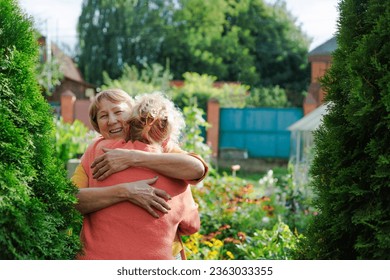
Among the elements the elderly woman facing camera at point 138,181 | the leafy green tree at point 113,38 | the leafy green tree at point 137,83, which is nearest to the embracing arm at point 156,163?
the elderly woman facing camera at point 138,181

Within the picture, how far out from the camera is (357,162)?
2424 millimetres

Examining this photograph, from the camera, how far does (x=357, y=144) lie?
2.45 meters

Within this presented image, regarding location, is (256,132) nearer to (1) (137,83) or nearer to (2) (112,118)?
(1) (137,83)

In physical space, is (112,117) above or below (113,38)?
below

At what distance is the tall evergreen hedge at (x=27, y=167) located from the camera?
7.22ft

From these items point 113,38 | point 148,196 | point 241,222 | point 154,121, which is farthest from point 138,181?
point 113,38

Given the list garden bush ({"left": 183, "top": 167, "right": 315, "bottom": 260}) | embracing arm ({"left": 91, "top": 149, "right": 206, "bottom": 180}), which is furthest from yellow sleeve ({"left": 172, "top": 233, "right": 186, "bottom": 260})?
garden bush ({"left": 183, "top": 167, "right": 315, "bottom": 260})

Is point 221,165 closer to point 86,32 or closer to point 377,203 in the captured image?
point 377,203

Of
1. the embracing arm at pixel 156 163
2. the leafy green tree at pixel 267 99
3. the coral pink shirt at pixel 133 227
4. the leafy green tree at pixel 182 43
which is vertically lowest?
the leafy green tree at pixel 267 99

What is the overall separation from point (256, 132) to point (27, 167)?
18.4m

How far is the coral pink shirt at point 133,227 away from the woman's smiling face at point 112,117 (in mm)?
201

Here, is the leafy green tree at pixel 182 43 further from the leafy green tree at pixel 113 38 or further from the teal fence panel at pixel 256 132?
the teal fence panel at pixel 256 132

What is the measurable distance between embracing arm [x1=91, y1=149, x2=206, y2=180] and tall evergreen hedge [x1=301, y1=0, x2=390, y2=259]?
55cm

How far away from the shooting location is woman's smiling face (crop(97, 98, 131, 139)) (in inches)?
109
